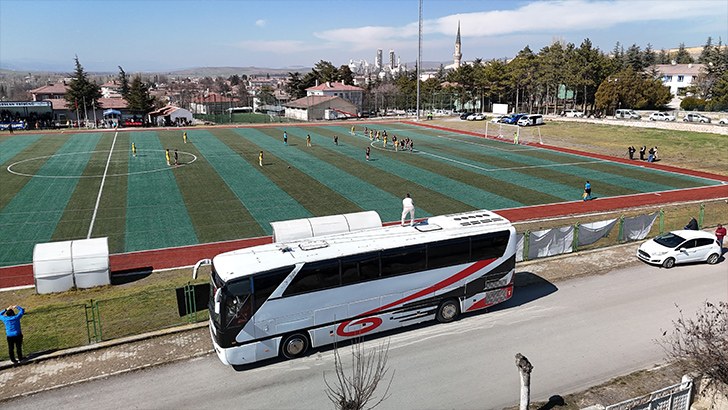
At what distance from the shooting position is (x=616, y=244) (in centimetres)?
2427

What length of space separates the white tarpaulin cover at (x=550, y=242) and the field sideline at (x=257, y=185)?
6957mm

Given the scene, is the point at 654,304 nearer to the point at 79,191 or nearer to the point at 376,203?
the point at 376,203

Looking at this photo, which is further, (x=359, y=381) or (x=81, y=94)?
(x=81, y=94)

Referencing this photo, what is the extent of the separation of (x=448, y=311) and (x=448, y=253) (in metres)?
2.04

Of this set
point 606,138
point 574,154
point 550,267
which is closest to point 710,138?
point 606,138

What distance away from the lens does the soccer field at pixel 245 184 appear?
2811 cm

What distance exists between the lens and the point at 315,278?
13.4 m

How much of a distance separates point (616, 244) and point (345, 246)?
16.3m

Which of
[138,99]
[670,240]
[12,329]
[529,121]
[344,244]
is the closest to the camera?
[12,329]

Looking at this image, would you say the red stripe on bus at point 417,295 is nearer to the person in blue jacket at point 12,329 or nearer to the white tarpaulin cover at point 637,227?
the person in blue jacket at point 12,329

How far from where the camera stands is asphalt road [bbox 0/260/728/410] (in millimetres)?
12156

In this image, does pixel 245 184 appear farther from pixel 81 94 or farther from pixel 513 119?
pixel 81 94

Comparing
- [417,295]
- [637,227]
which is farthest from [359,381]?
[637,227]

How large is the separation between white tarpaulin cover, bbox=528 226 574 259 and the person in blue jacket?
60.4ft
